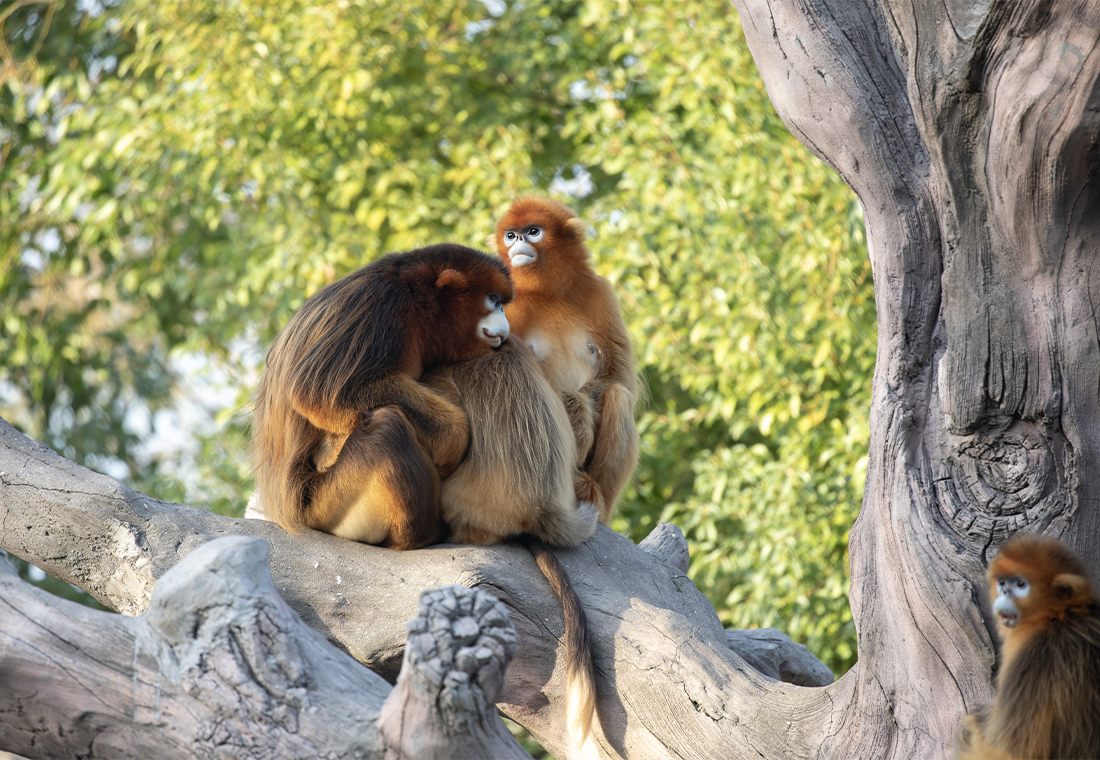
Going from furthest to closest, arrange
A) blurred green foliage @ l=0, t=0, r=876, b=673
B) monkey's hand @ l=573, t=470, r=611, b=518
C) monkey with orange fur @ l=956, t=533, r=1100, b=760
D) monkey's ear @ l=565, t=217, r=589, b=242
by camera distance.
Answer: blurred green foliage @ l=0, t=0, r=876, b=673 → monkey's ear @ l=565, t=217, r=589, b=242 → monkey's hand @ l=573, t=470, r=611, b=518 → monkey with orange fur @ l=956, t=533, r=1100, b=760

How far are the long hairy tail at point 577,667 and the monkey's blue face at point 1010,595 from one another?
4.48 feet

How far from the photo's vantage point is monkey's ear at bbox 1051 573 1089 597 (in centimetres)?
221

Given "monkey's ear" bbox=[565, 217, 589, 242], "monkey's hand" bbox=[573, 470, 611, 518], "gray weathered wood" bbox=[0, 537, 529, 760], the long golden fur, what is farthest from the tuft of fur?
"gray weathered wood" bbox=[0, 537, 529, 760]

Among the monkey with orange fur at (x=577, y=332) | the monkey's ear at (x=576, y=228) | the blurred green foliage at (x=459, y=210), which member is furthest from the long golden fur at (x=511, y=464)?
the blurred green foliage at (x=459, y=210)

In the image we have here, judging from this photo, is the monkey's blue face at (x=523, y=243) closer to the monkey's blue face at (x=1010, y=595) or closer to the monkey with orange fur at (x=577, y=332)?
the monkey with orange fur at (x=577, y=332)

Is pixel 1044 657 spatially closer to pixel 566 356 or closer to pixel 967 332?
pixel 967 332

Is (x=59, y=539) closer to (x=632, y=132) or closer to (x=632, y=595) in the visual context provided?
(x=632, y=595)

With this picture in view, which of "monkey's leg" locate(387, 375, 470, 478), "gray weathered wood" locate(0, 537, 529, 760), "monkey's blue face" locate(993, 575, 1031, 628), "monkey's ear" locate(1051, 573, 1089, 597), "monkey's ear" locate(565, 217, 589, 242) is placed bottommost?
"gray weathered wood" locate(0, 537, 529, 760)

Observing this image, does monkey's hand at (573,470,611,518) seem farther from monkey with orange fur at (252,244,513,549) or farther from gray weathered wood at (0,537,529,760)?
gray weathered wood at (0,537,529,760)

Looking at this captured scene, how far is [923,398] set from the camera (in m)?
2.74

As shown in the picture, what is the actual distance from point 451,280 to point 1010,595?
2.05m

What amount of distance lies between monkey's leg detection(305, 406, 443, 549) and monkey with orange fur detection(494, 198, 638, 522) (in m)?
0.82

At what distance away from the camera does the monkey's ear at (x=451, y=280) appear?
139 inches

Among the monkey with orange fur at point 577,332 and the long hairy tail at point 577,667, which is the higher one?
the monkey with orange fur at point 577,332
